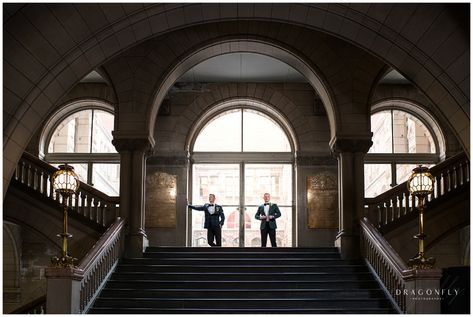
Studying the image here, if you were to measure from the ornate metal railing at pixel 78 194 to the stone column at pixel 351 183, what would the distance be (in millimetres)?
4646

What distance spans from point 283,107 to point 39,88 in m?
11.3

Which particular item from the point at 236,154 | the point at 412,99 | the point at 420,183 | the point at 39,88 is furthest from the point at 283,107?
the point at 39,88

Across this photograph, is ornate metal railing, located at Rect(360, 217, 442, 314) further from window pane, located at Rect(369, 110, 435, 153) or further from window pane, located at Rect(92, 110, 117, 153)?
window pane, located at Rect(92, 110, 117, 153)

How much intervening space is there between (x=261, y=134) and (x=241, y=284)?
8574mm

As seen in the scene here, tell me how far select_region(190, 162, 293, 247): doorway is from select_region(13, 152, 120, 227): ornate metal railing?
17.4 ft

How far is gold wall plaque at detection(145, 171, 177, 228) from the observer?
21.6 metres

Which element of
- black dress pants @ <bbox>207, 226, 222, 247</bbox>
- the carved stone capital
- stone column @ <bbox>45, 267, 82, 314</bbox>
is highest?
the carved stone capital

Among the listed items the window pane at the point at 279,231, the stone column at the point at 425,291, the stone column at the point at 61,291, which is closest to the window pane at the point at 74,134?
the window pane at the point at 279,231

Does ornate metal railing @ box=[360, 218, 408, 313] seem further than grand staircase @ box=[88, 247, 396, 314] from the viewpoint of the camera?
No

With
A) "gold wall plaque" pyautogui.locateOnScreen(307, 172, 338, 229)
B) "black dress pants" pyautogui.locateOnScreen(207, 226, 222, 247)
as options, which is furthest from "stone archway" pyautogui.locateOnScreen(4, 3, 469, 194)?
"gold wall plaque" pyautogui.locateOnScreen(307, 172, 338, 229)

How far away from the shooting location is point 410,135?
75.7ft

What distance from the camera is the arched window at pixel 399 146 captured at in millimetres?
22828

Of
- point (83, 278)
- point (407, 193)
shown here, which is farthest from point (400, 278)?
point (83, 278)

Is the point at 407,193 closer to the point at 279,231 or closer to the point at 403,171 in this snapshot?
the point at 403,171
